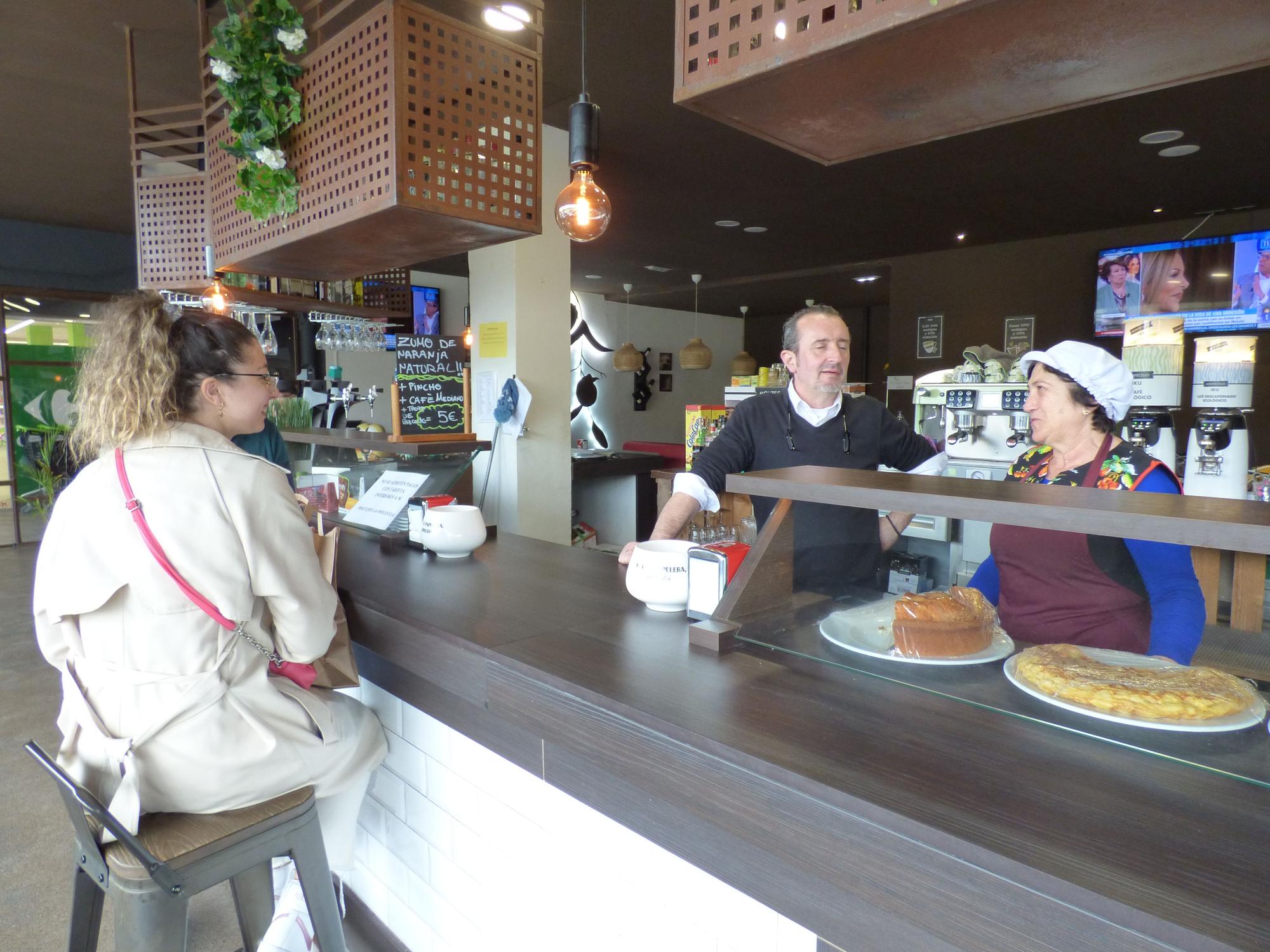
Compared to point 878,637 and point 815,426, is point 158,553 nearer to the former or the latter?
point 878,637

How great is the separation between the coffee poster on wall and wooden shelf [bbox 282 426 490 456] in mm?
6319

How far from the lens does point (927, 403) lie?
445cm

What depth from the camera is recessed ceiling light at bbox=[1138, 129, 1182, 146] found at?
4.29m

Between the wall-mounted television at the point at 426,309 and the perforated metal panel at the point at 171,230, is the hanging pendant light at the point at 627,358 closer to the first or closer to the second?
the wall-mounted television at the point at 426,309

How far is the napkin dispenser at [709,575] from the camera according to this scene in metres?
1.38

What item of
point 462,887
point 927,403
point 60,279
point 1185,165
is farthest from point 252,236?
point 60,279

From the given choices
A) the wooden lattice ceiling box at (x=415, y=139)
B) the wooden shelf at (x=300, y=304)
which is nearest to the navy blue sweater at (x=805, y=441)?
the wooden lattice ceiling box at (x=415, y=139)

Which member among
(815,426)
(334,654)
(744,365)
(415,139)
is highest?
(744,365)

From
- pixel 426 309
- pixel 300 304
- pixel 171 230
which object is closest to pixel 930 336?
pixel 426 309

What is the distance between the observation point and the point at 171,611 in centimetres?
140

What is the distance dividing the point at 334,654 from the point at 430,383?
49.0 inches

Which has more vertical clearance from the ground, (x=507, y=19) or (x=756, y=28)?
(x=507, y=19)

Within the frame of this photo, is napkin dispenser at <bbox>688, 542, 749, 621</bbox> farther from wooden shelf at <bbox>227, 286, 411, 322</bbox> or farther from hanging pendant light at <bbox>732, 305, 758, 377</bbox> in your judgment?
hanging pendant light at <bbox>732, 305, 758, 377</bbox>

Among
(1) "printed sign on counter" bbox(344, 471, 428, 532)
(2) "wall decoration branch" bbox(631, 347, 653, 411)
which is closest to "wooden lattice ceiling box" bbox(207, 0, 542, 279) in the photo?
(1) "printed sign on counter" bbox(344, 471, 428, 532)
